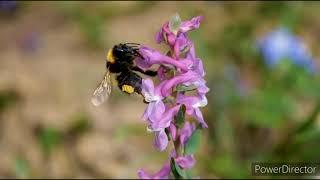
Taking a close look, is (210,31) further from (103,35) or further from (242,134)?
(242,134)

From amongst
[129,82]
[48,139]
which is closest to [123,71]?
[129,82]

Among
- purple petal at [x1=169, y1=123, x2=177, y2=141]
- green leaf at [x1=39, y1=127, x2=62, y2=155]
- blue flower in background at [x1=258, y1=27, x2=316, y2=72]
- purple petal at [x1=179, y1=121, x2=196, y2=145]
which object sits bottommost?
green leaf at [x1=39, y1=127, x2=62, y2=155]

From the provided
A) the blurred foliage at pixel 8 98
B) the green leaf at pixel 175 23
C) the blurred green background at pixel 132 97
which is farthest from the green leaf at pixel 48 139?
the green leaf at pixel 175 23

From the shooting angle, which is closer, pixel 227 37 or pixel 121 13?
pixel 227 37

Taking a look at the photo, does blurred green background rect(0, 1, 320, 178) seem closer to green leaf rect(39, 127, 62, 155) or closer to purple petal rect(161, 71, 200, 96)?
green leaf rect(39, 127, 62, 155)

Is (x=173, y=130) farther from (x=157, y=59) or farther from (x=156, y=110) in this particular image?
(x=157, y=59)

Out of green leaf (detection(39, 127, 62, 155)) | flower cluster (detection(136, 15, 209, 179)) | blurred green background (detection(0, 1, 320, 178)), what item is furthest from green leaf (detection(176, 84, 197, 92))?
green leaf (detection(39, 127, 62, 155))

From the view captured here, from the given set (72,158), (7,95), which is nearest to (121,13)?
(7,95)
